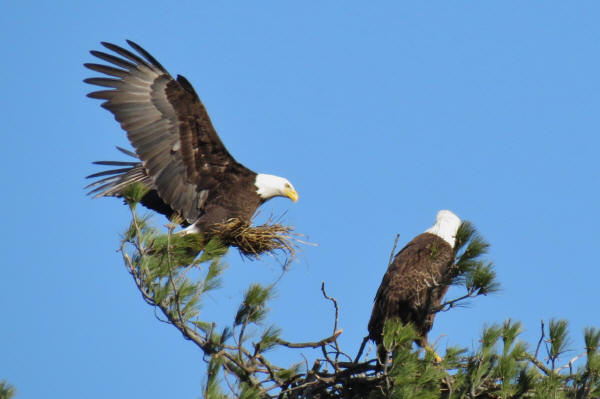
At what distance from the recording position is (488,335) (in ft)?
14.3

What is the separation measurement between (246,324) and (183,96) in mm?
2328

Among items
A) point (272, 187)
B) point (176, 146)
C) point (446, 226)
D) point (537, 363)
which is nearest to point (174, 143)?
Result: point (176, 146)

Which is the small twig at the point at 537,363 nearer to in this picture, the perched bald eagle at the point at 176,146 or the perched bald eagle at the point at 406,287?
the perched bald eagle at the point at 406,287

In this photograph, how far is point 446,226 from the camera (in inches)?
247

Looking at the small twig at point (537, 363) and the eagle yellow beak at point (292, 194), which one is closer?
the small twig at point (537, 363)

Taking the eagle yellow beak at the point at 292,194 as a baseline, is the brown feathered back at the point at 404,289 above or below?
below

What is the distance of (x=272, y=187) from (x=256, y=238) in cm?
64

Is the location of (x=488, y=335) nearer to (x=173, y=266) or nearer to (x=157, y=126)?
(x=173, y=266)

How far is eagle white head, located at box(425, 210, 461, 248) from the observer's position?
6102 mm

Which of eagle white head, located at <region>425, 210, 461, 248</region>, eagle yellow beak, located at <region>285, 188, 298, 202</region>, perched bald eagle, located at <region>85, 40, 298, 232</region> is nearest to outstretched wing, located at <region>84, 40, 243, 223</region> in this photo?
perched bald eagle, located at <region>85, 40, 298, 232</region>

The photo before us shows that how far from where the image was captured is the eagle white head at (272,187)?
6562 mm

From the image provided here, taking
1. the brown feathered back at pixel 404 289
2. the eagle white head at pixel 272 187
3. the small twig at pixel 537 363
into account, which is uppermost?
the eagle white head at pixel 272 187

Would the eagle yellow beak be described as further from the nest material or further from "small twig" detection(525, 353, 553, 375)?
"small twig" detection(525, 353, 553, 375)

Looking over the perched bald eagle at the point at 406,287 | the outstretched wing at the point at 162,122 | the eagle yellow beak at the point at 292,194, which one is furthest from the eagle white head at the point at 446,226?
the outstretched wing at the point at 162,122
